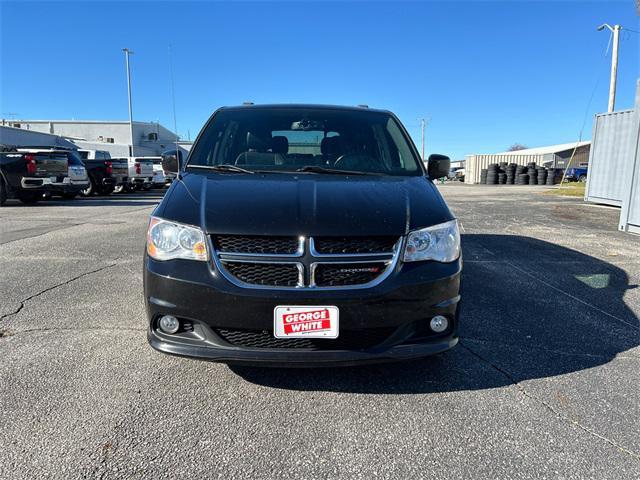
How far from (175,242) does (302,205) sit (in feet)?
2.36

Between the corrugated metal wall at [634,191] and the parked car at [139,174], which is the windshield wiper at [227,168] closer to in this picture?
the corrugated metal wall at [634,191]

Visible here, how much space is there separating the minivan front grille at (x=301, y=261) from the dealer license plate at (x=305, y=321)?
0.12 meters

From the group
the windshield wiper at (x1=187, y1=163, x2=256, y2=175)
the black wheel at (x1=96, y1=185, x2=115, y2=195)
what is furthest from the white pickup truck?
the windshield wiper at (x1=187, y1=163, x2=256, y2=175)

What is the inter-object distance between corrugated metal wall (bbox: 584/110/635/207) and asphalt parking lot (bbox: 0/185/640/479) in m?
10.6

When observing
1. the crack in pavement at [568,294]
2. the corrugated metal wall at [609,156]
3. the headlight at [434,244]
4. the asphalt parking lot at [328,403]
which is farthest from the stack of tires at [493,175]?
the headlight at [434,244]

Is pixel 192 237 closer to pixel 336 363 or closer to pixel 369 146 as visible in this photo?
pixel 336 363

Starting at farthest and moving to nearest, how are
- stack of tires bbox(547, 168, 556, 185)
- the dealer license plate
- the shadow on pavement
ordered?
1. stack of tires bbox(547, 168, 556, 185)
2. the shadow on pavement
3. the dealer license plate

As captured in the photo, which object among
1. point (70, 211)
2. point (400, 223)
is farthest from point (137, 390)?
point (70, 211)

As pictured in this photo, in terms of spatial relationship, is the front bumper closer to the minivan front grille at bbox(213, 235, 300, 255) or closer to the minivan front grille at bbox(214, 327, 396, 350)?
the minivan front grille at bbox(214, 327, 396, 350)

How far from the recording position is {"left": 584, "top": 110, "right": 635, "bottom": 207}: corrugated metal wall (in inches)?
506

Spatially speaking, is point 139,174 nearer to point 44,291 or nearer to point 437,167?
point 44,291

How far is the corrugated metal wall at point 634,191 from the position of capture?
8.37 m

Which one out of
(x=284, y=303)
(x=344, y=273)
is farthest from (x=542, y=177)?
(x=284, y=303)

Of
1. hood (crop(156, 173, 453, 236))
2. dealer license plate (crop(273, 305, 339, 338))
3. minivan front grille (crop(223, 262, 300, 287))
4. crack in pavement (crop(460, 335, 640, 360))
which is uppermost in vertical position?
hood (crop(156, 173, 453, 236))
